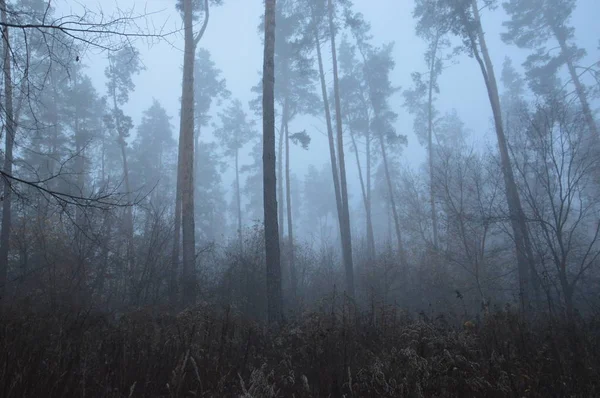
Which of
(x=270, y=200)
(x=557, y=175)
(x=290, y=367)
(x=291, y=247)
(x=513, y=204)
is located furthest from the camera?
(x=291, y=247)

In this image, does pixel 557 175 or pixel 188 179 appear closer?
pixel 557 175

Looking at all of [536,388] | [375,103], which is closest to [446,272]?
[536,388]

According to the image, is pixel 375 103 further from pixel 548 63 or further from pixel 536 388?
pixel 536 388

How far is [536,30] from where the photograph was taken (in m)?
21.0

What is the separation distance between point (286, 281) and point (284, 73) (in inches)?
581

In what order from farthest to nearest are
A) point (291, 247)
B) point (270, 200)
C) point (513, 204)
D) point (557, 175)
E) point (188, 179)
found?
point (291, 247)
point (188, 179)
point (513, 204)
point (557, 175)
point (270, 200)

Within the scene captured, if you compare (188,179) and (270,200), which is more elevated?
(188,179)

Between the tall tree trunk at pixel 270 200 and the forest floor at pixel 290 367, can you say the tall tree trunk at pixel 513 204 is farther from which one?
the tall tree trunk at pixel 270 200

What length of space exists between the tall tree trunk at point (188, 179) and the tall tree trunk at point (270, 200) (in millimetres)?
2248

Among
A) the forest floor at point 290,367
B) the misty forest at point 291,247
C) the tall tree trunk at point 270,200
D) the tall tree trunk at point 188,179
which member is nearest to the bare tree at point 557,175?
the misty forest at point 291,247

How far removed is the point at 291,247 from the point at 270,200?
7.75m

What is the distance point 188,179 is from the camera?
1089cm

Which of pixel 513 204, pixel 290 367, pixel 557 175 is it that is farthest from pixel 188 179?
pixel 557 175

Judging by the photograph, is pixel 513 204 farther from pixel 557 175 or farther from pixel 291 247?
pixel 291 247
